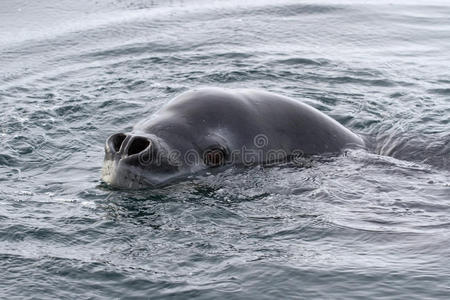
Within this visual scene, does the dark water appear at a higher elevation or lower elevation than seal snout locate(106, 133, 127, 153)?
lower

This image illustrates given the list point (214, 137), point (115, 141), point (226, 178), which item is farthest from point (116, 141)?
point (226, 178)

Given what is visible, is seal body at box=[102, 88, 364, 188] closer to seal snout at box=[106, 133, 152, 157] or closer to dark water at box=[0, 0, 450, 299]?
seal snout at box=[106, 133, 152, 157]

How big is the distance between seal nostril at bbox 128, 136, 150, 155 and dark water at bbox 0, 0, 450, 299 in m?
0.41

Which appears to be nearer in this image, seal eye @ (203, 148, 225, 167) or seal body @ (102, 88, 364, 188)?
seal body @ (102, 88, 364, 188)

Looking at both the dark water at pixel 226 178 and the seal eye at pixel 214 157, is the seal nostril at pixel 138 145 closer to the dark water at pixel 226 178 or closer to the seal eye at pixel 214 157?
the dark water at pixel 226 178

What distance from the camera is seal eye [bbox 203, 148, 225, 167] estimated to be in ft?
→ 23.7

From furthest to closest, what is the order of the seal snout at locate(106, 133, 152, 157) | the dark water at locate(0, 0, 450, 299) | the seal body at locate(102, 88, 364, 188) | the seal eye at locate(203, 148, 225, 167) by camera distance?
the seal eye at locate(203, 148, 225, 167) < the seal body at locate(102, 88, 364, 188) < the seal snout at locate(106, 133, 152, 157) < the dark water at locate(0, 0, 450, 299)

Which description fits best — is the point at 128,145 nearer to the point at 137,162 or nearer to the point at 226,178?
the point at 137,162

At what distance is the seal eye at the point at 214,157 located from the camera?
23.7 ft

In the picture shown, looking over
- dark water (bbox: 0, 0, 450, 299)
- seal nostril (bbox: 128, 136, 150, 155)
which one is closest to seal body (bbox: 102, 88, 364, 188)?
seal nostril (bbox: 128, 136, 150, 155)

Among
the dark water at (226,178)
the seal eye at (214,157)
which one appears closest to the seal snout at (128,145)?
the dark water at (226,178)

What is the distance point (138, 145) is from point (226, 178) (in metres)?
0.89

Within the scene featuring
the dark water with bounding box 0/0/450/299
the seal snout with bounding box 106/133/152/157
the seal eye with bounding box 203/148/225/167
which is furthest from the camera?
the seal eye with bounding box 203/148/225/167

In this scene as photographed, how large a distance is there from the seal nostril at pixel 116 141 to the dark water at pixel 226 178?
0.41 metres
